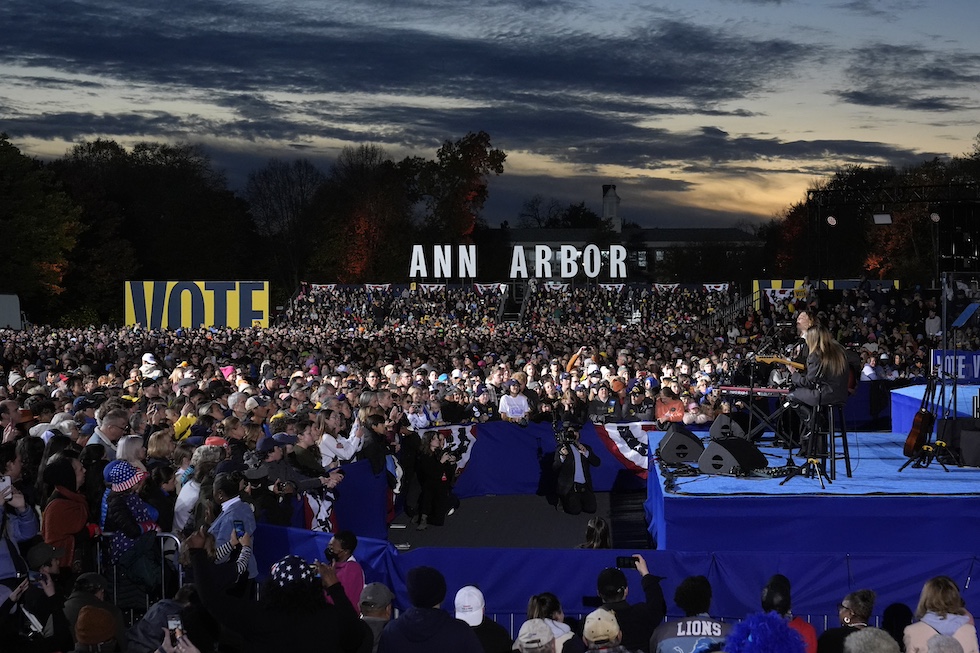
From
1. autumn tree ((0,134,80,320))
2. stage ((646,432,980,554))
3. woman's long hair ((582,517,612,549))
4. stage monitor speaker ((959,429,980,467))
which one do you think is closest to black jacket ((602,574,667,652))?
woman's long hair ((582,517,612,549))

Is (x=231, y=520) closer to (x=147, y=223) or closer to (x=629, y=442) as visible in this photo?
(x=629, y=442)

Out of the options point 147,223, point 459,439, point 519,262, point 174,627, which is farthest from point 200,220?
point 174,627

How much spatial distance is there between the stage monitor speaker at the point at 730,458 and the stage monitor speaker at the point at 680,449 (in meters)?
0.88

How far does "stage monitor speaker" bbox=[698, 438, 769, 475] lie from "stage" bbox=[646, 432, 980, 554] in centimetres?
88

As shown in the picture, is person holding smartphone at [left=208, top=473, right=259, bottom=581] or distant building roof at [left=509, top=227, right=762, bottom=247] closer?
person holding smartphone at [left=208, top=473, right=259, bottom=581]

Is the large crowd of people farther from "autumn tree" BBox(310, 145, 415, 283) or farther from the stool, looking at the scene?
"autumn tree" BBox(310, 145, 415, 283)

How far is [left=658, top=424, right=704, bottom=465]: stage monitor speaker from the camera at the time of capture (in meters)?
13.6

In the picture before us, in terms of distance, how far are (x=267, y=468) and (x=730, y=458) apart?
5202 millimetres

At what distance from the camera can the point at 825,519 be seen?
1109 cm

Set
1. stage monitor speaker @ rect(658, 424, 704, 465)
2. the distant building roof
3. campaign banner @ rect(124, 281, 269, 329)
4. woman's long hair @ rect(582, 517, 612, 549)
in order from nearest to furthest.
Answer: woman's long hair @ rect(582, 517, 612, 549)
stage monitor speaker @ rect(658, 424, 704, 465)
campaign banner @ rect(124, 281, 269, 329)
the distant building roof

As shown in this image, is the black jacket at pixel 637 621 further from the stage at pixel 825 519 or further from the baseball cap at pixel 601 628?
the stage at pixel 825 519

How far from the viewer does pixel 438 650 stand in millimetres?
5855

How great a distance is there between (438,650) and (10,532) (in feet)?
13.9

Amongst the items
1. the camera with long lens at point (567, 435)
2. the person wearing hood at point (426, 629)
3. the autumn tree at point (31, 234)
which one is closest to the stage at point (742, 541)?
the camera with long lens at point (567, 435)
